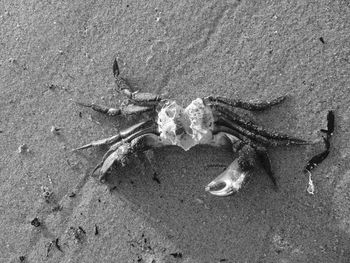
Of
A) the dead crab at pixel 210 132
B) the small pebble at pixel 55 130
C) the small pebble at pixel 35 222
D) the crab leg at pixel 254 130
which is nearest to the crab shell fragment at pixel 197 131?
the dead crab at pixel 210 132

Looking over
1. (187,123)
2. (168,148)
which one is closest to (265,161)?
(187,123)

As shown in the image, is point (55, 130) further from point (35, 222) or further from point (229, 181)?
point (229, 181)

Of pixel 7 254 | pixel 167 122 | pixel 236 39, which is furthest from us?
pixel 7 254

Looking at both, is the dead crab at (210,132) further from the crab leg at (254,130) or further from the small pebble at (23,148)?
the small pebble at (23,148)

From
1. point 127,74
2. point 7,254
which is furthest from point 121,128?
point 7,254

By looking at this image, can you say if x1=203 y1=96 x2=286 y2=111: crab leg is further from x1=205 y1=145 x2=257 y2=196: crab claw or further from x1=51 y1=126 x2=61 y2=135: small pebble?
x1=51 y1=126 x2=61 y2=135: small pebble

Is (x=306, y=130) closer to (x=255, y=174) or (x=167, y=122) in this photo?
(x=255, y=174)
